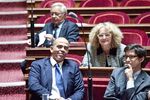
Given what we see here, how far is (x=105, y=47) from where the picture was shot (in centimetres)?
175

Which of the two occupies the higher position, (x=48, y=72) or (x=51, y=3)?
(x=51, y=3)

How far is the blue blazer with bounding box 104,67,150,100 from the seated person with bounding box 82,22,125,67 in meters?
0.23

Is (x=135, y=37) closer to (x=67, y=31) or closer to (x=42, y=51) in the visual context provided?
(x=67, y=31)

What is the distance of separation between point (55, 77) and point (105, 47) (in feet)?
0.86

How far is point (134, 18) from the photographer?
2.58 m

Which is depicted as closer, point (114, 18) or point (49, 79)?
point (49, 79)

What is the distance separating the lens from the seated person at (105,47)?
175 centimetres

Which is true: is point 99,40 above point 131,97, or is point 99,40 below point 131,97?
above

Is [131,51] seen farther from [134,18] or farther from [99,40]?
[134,18]

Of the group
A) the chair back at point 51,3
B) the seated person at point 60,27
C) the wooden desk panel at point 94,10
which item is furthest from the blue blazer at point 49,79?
the chair back at point 51,3

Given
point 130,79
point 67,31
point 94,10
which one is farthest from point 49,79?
point 94,10

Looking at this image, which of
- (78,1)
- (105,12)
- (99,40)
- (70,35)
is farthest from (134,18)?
(99,40)

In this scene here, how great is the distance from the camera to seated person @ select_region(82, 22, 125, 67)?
1.75 meters

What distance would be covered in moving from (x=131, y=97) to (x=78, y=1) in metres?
1.45
